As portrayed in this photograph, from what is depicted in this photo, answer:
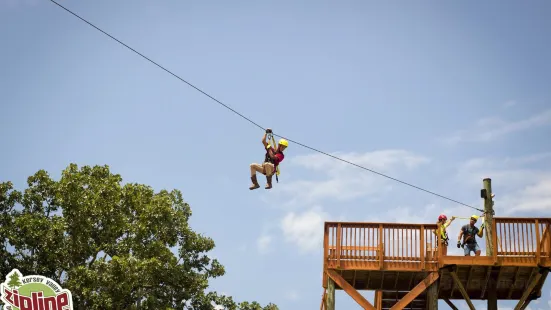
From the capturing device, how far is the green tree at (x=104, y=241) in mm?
36781

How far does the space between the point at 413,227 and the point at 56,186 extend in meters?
19.9

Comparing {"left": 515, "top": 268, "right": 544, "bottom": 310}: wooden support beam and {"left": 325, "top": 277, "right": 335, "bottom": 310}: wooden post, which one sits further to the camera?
{"left": 515, "top": 268, "right": 544, "bottom": 310}: wooden support beam

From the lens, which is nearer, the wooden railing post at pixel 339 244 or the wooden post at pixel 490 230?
the wooden railing post at pixel 339 244

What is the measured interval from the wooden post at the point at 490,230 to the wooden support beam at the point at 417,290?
186cm

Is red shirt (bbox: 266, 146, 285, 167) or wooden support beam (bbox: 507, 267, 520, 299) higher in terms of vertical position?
red shirt (bbox: 266, 146, 285, 167)

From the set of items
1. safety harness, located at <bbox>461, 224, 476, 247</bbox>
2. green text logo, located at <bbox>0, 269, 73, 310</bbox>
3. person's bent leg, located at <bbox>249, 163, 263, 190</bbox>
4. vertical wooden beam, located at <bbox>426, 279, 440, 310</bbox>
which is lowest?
vertical wooden beam, located at <bbox>426, 279, 440, 310</bbox>

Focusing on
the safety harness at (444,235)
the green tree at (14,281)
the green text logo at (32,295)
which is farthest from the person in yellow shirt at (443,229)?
the green tree at (14,281)

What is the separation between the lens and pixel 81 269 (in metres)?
36.5

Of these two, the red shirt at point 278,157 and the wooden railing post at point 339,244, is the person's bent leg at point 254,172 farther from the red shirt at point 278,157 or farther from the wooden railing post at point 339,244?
the wooden railing post at point 339,244

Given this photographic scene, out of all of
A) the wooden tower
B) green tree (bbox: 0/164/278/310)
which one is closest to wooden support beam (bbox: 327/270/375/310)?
the wooden tower

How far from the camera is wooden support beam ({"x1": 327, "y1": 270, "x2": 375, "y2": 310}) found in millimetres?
26688

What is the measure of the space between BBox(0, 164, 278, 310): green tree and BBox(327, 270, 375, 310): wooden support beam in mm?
11986

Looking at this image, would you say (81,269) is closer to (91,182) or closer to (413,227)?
(91,182)

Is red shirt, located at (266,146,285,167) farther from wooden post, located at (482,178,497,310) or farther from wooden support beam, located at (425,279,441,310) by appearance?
wooden post, located at (482,178,497,310)
